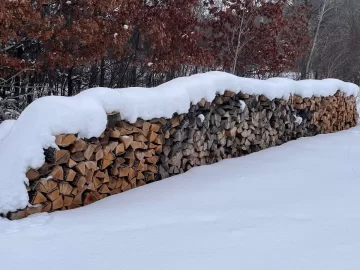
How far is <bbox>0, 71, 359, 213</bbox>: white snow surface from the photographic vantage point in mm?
3186

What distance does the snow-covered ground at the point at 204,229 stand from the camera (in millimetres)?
2541

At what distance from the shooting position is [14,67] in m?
6.38

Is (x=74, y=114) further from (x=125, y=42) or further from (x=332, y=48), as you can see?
(x=332, y=48)

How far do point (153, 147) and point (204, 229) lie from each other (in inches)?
66.0

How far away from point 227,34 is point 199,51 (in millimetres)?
3205

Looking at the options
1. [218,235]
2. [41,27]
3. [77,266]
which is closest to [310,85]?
[41,27]

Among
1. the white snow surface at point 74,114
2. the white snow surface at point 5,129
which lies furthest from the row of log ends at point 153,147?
the white snow surface at point 5,129

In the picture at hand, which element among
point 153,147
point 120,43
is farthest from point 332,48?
point 153,147

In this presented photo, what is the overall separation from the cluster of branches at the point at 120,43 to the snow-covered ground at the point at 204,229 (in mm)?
3487

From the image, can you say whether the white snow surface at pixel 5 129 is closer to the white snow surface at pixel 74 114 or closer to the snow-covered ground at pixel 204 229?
the white snow surface at pixel 74 114

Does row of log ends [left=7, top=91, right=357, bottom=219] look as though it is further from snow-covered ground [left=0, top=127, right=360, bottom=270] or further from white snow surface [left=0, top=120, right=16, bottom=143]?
white snow surface [left=0, top=120, right=16, bottom=143]

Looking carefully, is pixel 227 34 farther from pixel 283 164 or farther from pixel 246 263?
pixel 246 263

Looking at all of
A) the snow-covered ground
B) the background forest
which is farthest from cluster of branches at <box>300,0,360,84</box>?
the snow-covered ground

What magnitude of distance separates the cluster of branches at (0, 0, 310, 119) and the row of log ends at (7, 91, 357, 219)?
99.0 inches
